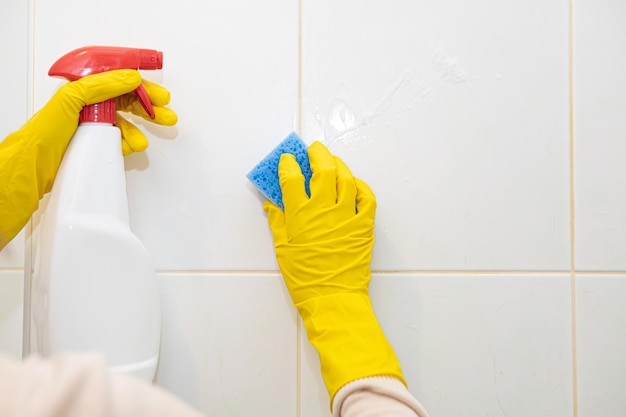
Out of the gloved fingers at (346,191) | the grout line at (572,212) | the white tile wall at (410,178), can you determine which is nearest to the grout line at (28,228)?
the white tile wall at (410,178)

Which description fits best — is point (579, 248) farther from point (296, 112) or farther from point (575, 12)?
point (296, 112)

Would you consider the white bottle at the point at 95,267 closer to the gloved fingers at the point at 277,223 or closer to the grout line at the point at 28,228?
the grout line at the point at 28,228

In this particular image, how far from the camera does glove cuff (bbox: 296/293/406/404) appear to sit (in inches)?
24.9

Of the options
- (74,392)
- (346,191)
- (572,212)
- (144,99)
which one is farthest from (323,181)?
(74,392)

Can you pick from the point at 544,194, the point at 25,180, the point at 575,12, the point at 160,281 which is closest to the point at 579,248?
the point at 544,194

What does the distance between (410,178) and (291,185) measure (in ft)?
0.60

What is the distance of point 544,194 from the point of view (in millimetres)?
757

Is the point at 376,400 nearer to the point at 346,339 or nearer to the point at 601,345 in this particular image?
the point at 346,339

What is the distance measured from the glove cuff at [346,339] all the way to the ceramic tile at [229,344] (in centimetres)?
6

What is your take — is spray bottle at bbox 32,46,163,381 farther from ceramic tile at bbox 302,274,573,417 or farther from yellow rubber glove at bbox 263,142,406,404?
ceramic tile at bbox 302,274,573,417

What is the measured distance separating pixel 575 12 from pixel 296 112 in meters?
0.44

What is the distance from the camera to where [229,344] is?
711 mm

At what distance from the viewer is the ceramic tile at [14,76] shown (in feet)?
2.13

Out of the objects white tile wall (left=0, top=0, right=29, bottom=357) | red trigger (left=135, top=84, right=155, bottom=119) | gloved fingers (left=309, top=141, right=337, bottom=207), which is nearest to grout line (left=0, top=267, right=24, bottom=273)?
white tile wall (left=0, top=0, right=29, bottom=357)
